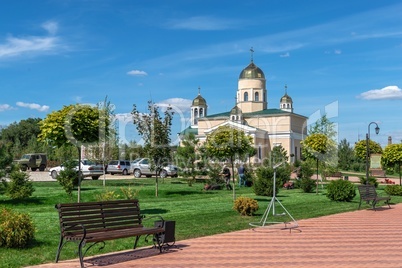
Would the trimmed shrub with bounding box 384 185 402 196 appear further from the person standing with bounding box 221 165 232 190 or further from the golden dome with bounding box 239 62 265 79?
the golden dome with bounding box 239 62 265 79

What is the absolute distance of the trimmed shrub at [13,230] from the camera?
8000 millimetres

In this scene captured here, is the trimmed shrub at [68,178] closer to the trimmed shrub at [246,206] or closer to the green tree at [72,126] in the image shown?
the green tree at [72,126]

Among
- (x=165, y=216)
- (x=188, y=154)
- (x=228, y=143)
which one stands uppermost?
(x=228, y=143)

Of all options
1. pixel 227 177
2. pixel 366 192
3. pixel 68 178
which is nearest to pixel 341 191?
pixel 366 192

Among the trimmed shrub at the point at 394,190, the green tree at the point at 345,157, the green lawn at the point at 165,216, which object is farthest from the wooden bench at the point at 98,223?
the green tree at the point at 345,157

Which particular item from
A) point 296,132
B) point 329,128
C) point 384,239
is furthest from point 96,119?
point 296,132

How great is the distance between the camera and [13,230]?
8.04 metres

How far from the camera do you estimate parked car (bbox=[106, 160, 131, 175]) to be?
38562 millimetres

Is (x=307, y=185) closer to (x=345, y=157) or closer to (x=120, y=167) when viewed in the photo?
(x=120, y=167)

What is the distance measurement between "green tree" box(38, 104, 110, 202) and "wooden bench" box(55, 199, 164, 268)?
16.8 ft

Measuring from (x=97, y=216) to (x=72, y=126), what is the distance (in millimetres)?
5614

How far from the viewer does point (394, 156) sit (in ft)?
91.5

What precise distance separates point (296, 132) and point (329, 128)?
25.3 meters

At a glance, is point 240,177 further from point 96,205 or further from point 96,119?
point 96,205
